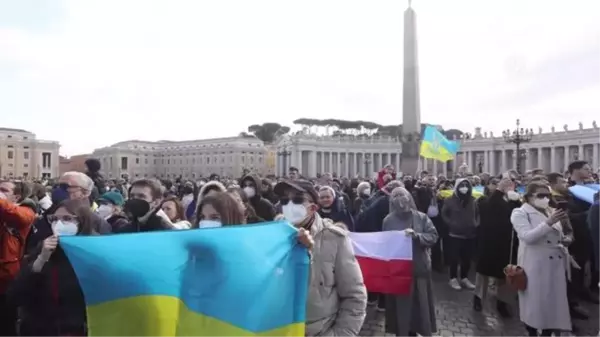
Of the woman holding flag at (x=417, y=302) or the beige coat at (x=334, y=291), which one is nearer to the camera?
the beige coat at (x=334, y=291)

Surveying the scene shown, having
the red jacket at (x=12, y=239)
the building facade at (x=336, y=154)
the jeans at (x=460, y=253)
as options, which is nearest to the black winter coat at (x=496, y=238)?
the jeans at (x=460, y=253)

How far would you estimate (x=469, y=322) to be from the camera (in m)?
6.58

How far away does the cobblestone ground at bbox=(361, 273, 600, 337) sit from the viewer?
6.14 metres

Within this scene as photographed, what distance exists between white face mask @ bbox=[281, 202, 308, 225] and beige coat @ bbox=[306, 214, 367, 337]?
10.1 inches

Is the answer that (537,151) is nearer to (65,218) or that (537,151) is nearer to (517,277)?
(517,277)

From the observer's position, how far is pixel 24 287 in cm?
303

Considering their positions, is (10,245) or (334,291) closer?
(334,291)

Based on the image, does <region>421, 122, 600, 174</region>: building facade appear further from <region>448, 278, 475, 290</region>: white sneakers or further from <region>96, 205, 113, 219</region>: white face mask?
<region>96, 205, 113, 219</region>: white face mask

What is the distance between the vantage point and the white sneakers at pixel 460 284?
337 inches

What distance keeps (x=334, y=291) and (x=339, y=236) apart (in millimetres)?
329

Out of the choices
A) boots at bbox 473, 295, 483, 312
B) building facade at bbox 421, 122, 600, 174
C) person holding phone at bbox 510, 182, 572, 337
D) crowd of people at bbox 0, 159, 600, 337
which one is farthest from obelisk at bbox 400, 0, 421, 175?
building facade at bbox 421, 122, 600, 174

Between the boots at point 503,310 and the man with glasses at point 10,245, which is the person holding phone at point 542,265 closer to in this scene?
the boots at point 503,310

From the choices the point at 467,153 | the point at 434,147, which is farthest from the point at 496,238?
the point at 467,153

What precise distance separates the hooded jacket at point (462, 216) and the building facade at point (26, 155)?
4233 inches
